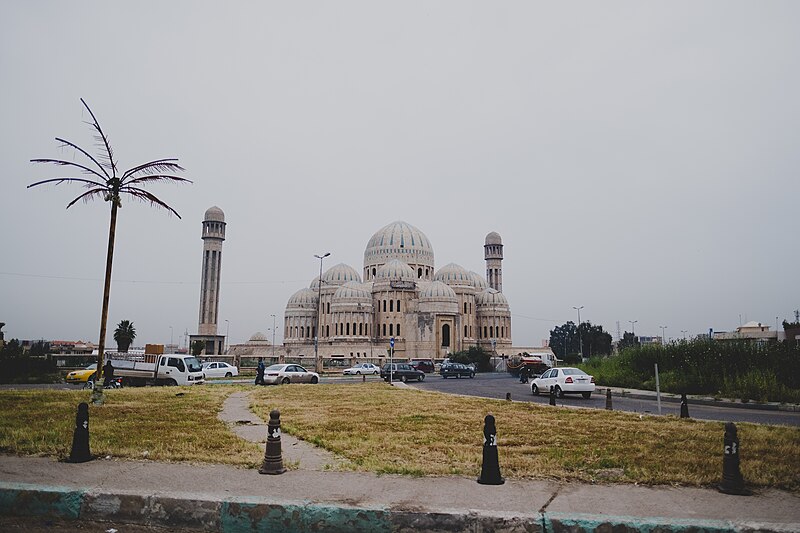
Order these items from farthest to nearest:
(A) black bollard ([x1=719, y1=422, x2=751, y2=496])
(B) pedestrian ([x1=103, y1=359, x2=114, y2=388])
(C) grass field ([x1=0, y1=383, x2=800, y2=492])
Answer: (B) pedestrian ([x1=103, y1=359, x2=114, y2=388])
(C) grass field ([x1=0, y1=383, x2=800, y2=492])
(A) black bollard ([x1=719, y1=422, x2=751, y2=496])

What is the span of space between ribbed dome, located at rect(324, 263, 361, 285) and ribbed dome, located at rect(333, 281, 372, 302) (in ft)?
28.5

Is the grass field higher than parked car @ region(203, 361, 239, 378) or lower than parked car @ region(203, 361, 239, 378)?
lower

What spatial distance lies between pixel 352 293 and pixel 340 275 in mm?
12038

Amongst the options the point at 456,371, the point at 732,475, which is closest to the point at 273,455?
the point at 732,475

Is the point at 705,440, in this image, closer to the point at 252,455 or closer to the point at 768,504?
the point at 768,504

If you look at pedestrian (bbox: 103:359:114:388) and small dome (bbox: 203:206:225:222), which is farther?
small dome (bbox: 203:206:225:222)

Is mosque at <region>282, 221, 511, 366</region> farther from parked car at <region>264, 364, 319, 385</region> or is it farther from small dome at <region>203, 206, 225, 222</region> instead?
parked car at <region>264, 364, 319, 385</region>

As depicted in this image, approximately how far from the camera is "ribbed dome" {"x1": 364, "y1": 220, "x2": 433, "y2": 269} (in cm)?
8731

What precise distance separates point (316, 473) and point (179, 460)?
223cm

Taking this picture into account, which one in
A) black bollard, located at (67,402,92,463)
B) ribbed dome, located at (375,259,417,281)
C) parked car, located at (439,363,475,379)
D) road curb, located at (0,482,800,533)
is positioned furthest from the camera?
ribbed dome, located at (375,259,417,281)

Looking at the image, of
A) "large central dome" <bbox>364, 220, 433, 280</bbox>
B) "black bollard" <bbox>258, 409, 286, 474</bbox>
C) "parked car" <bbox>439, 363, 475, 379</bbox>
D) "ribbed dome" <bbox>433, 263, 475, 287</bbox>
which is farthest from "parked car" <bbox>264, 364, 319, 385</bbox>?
"ribbed dome" <bbox>433, 263, 475, 287</bbox>

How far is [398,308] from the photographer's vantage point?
255 feet

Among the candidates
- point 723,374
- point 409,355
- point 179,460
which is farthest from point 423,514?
point 409,355

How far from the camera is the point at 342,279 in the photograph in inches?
3516
